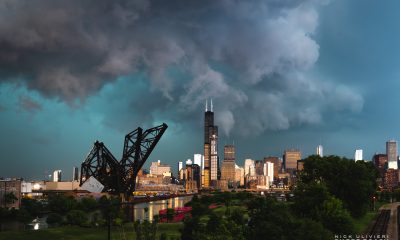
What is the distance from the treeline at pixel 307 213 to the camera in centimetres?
3462

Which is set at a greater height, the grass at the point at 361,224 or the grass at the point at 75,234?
the grass at the point at 75,234

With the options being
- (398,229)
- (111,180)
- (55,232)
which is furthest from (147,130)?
(398,229)

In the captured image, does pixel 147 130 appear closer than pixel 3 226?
No

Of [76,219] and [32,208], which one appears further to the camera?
[32,208]

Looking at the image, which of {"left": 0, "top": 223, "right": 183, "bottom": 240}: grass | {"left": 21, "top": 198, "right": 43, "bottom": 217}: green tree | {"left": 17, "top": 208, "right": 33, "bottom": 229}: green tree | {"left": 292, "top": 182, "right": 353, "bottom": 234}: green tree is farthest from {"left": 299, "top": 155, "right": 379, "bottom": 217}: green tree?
{"left": 21, "top": 198, "right": 43, "bottom": 217}: green tree

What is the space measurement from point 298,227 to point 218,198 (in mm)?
114606

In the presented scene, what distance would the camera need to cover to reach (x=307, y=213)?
183 feet

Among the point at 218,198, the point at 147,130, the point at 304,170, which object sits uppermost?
the point at 147,130

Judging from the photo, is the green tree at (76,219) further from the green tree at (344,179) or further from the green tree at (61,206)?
the green tree at (344,179)

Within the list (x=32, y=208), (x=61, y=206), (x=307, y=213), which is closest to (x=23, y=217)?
(x=32, y=208)

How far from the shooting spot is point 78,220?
69188 mm

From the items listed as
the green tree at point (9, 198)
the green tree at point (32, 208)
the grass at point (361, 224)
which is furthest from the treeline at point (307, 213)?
the green tree at point (9, 198)

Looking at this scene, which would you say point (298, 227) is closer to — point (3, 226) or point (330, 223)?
point (330, 223)

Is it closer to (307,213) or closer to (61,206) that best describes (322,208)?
(307,213)
